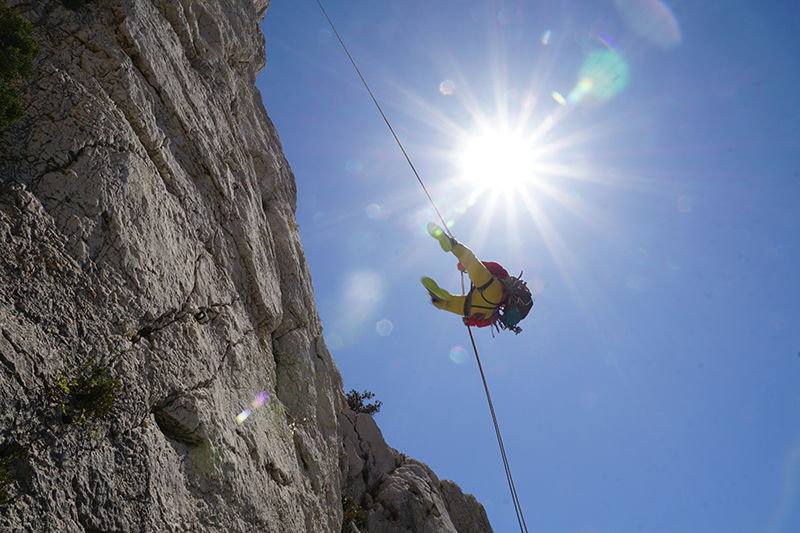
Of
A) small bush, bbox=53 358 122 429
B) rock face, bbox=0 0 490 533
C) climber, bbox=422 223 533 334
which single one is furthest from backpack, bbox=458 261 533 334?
small bush, bbox=53 358 122 429

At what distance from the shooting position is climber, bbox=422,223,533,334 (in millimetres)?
8928

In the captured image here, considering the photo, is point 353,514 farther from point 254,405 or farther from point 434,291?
point 434,291

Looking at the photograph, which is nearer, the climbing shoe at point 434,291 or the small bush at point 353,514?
the small bush at point 353,514

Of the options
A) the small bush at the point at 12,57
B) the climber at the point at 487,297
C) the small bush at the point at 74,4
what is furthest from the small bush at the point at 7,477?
the climber at the point at 487,297

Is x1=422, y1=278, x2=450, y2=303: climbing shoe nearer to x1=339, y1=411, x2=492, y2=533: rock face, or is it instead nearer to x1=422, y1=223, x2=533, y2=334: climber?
x1=422, y1=223, x2=533, y2=334: climber

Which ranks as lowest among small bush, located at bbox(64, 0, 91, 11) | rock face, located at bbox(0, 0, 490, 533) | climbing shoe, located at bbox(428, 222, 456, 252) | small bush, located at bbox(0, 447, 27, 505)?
small bush, located at bbox(0, 447, 27, 505)

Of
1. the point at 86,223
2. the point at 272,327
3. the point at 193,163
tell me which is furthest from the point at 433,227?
the point at 86,223

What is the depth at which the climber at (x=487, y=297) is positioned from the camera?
8928mm

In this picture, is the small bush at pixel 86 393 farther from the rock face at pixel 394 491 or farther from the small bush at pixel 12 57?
the rock face at pixel 394 491

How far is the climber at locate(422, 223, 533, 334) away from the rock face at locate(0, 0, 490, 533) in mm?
2729

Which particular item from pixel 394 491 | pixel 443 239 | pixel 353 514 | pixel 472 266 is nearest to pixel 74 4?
pixel 443 239

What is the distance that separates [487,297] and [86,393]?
653 centimetres

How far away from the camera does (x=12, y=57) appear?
4609mm

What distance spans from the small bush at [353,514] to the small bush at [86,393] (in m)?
6.15
